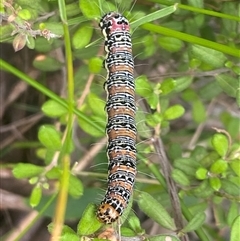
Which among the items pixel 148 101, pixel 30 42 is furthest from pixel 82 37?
pixel 148 101

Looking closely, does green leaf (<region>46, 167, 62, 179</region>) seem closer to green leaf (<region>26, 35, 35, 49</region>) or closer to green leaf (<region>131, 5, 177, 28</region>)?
green leaf (<region>26, 35, 35, 49</region>)

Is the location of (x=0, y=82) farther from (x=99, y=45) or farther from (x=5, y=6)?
(x=5, y=6)

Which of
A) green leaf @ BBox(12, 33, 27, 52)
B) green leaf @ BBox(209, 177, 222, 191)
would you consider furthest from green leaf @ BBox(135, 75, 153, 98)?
green leaf @ BBox(12, 33, 27, 52)

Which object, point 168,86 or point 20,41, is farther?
point 168,86

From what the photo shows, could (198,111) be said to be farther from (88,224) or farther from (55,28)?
(88,224)

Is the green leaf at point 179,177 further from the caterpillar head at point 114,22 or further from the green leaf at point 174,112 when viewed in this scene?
the caterpillar head at point 114,22
